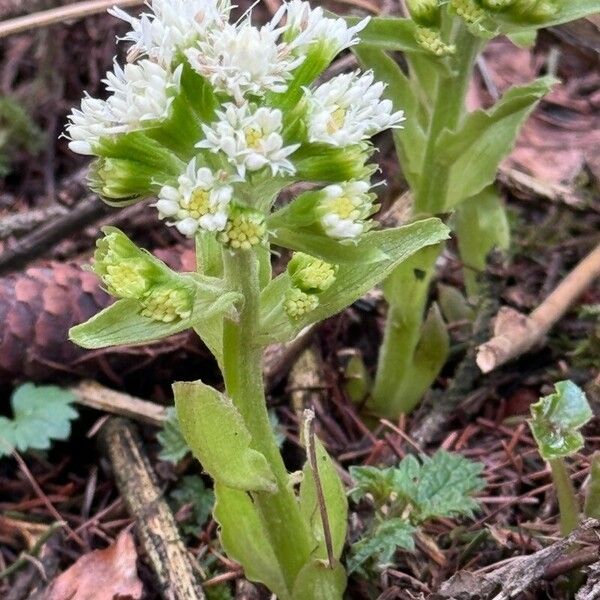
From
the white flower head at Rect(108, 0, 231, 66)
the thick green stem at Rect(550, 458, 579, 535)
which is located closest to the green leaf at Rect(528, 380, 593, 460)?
the thick green stem at Rect(550, 458, 579, 535)

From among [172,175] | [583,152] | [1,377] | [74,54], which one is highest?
[172,175]

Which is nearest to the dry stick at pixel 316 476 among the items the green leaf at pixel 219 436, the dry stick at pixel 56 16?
the green leaf at pixel 219 436

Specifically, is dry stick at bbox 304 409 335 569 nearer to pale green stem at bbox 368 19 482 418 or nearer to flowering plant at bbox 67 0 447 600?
flowering plant at bbox 67 0 447 600

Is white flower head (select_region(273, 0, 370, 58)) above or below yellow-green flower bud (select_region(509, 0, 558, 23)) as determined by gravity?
above

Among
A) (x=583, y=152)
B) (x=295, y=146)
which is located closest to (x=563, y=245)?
(x=583, y=152)

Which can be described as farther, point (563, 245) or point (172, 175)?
point (563, 245)

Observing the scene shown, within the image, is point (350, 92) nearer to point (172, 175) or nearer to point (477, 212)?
point (172, 175)

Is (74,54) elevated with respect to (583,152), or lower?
elevated
